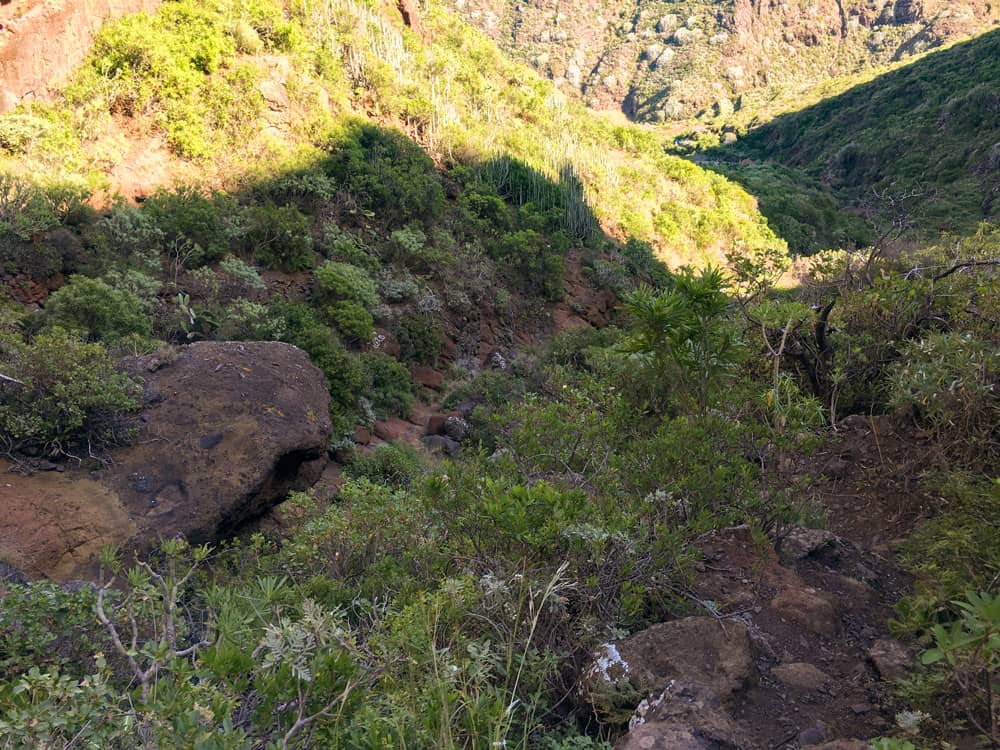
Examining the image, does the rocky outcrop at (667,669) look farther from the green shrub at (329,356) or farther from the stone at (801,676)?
the green shrub at (329,356)

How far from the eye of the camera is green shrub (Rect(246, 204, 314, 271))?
32.5 ft

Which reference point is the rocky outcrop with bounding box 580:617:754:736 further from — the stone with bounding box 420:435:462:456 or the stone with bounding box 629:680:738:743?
the stone with bounding box 420:435:462:456

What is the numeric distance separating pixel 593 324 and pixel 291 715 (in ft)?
47.1

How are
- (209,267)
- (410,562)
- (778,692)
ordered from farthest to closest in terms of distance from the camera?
(209,267)
(410,562)
(778,692)

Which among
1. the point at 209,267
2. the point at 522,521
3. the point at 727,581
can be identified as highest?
the point at 522,521

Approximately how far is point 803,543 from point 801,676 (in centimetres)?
100

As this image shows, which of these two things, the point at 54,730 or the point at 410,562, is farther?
the point at 410,562

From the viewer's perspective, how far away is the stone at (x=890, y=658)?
2.19m

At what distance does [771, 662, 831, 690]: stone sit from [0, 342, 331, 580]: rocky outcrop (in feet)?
13.0

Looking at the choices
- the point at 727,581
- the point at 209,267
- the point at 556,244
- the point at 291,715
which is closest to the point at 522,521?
the point at 291,715

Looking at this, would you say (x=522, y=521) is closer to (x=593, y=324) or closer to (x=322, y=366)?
(x=322, y=366)

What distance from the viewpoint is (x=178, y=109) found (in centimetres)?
1096


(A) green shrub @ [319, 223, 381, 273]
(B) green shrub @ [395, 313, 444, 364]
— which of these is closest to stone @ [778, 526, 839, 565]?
(B) green shrub @ [395, 313, 444, 364]

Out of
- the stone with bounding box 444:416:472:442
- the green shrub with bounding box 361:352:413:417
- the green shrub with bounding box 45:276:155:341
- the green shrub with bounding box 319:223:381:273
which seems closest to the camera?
the green shrub with bounding box 45:276:155:341
